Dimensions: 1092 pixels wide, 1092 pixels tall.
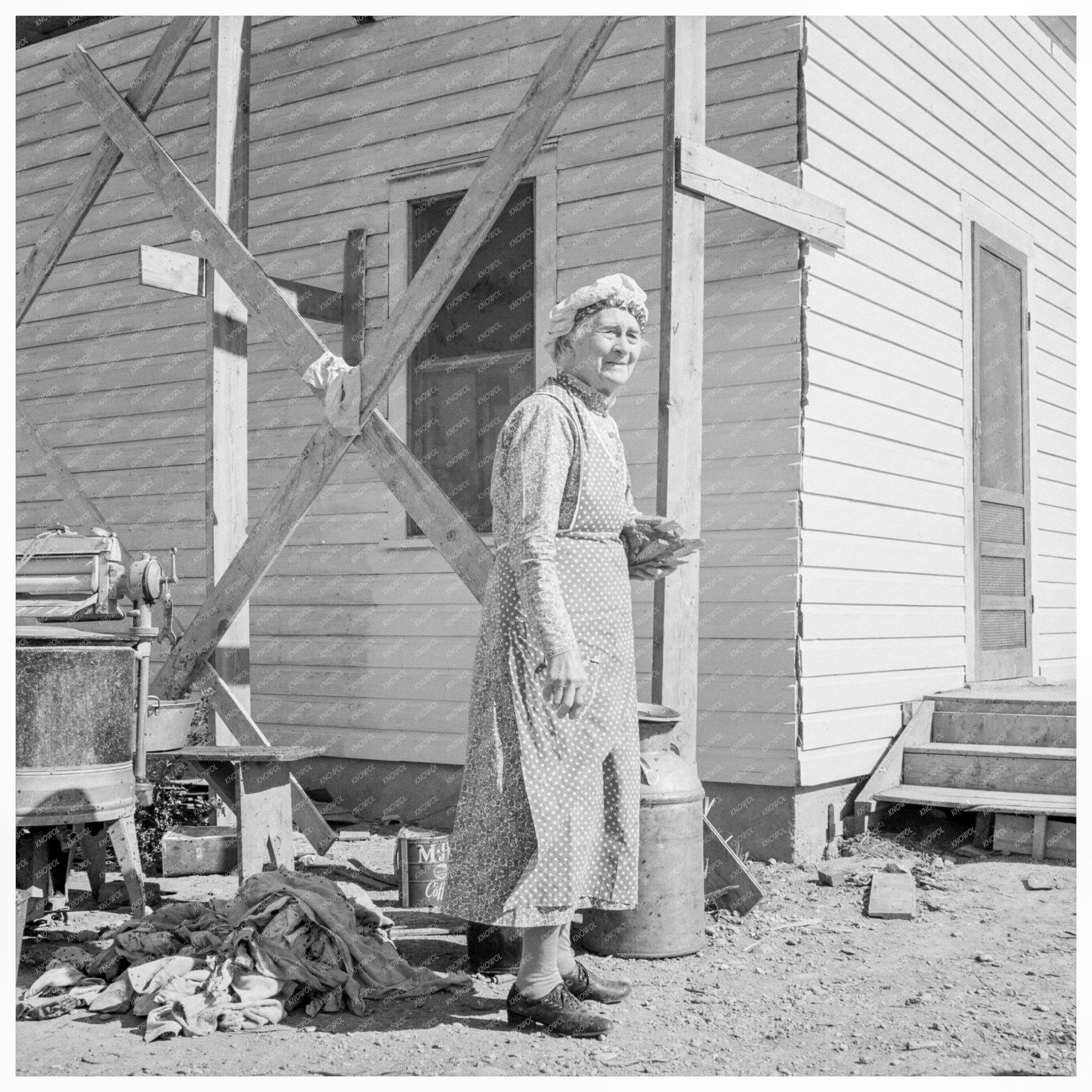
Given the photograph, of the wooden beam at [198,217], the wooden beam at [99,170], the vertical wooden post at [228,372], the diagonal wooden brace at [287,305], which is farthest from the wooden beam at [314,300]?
the wooden beam at [99,170]

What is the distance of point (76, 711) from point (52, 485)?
505 centimetres

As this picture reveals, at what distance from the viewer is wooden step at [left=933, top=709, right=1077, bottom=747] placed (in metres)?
7.02

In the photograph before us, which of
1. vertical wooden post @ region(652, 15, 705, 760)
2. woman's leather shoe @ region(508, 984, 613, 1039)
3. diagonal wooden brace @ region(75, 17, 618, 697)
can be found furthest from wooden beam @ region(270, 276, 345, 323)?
woman's leather shoe @ region(508, 984, 613, 1039)

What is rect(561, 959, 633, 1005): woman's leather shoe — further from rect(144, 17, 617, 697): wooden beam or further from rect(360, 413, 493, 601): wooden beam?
rect(144, 17, 617, 697): wooden beam

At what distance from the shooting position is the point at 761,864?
6.32 meters

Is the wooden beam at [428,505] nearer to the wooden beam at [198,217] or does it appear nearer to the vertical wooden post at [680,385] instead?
the wooden beam at [198,217]

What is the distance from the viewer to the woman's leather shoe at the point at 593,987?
407 centimetres

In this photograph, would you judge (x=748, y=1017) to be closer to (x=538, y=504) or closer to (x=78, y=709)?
(x=538, y=504)

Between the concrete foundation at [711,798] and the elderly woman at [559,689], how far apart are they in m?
2.45

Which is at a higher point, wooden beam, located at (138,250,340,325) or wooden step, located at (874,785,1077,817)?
wooden beam, located at (138,250,340,325)

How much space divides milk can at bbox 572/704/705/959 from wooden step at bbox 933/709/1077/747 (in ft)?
10.0

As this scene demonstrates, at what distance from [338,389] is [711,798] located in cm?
279

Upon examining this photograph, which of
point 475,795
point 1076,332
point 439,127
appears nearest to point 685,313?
point 475,795

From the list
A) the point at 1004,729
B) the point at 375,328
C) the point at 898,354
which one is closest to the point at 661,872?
the point at 1004,729
